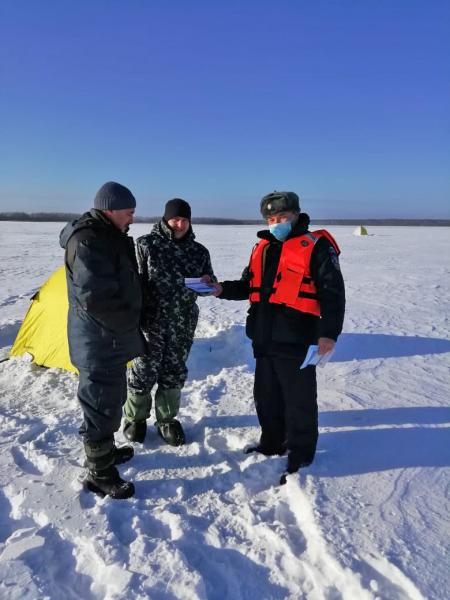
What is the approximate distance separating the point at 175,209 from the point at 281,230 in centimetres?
83

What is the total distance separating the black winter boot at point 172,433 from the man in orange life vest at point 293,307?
83 cm

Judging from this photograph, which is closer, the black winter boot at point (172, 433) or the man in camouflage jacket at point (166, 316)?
the man in camouflage jacket at point (166, 316)

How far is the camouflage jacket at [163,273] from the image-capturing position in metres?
3.25

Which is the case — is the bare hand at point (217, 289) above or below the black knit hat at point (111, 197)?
below

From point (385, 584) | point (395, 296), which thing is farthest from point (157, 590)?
point (395, 296)

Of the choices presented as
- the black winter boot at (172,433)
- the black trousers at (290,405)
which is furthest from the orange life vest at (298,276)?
the black winter boot at (172,433)

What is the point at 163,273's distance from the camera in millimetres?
3246

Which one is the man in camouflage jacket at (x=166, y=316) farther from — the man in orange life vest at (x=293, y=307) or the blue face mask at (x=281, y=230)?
the blue face mask at (x=281, y=230)

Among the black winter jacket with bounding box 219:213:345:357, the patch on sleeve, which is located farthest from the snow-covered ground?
the patch on sleeve

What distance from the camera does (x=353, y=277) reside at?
11883 mm

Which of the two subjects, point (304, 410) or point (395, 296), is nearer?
point (304, 410)

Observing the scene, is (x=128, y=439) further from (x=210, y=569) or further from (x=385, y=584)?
(x=385, y=584)

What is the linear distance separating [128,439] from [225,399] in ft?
3.45

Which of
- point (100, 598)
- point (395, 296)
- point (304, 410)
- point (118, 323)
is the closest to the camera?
point (100, 598)
